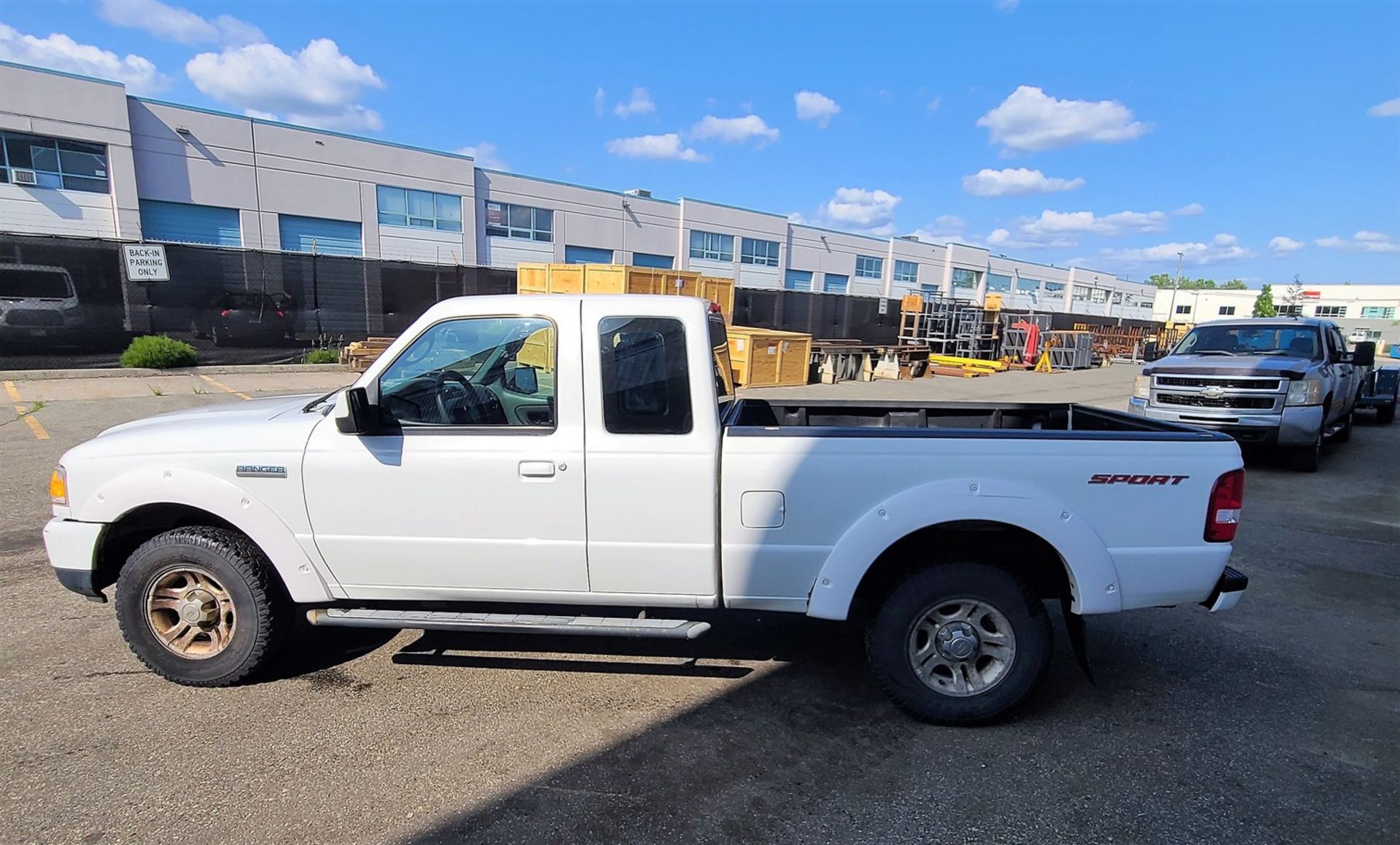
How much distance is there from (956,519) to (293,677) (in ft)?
10.9

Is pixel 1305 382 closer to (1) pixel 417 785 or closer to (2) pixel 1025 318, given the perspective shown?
(1) pixel 417 785

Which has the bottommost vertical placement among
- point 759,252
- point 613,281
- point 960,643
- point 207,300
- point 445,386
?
point 960,643

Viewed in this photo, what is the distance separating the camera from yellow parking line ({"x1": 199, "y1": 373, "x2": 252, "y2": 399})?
12.5m

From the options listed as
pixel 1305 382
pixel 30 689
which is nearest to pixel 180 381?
pixel 30 689

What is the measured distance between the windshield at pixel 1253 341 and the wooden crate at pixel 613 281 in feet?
29.2

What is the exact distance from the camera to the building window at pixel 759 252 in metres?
48.3

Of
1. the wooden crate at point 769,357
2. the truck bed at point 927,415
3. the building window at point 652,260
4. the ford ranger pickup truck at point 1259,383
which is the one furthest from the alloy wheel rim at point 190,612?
the building window at point 652,260

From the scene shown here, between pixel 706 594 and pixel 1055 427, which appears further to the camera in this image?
pixel 1055 427

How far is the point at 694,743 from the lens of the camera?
3.08 m

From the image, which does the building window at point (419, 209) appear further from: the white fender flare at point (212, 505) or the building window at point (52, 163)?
the white fender flare at point (212, 505)

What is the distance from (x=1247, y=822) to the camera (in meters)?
2.64

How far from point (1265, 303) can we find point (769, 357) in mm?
92706

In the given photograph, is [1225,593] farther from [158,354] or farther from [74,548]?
[158,354]

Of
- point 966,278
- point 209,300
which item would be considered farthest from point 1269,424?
point 966,278
